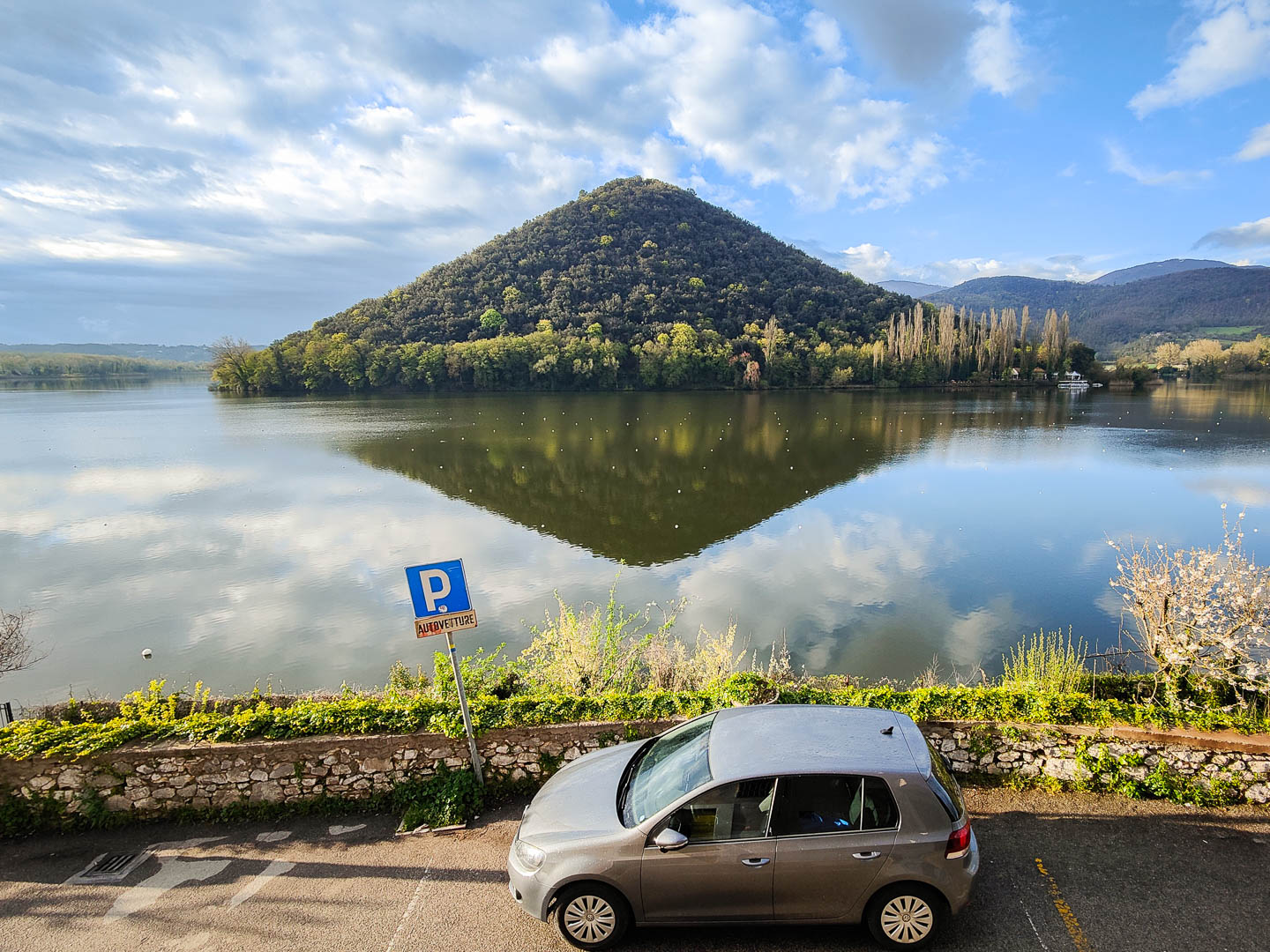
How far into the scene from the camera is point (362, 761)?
6.66 meters

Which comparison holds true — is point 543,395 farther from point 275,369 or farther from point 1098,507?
point 1098,507

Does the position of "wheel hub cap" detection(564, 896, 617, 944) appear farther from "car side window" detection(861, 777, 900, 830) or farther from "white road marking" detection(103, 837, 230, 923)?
"white road marking" detection(103, 837, 230, 923)

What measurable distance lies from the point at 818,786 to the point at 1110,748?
13.0 feet

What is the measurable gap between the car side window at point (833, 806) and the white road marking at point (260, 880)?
177 inches

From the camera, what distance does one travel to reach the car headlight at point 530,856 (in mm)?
4832

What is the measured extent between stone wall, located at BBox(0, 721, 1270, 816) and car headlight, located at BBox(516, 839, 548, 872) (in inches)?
69.9

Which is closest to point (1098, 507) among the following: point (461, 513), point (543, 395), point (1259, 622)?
point (1259, 622)

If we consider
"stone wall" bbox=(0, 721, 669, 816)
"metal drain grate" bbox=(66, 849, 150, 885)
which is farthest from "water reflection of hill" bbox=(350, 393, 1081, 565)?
"metal drain grate" bbox=(66, 849, 150, 885)

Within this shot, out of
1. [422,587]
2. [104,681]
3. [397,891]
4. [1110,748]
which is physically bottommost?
[104,681]

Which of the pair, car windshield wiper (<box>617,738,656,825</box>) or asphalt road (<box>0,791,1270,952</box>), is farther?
car windshield wiper (<box>617,738,656,825</box>)

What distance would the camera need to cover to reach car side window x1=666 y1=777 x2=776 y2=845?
4539mm

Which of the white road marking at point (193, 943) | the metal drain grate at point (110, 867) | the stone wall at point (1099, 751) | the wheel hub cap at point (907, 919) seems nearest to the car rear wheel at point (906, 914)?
the wheel hub cap at point (907, 919)

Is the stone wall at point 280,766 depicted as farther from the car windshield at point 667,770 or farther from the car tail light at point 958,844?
the car tail light at point 958,844

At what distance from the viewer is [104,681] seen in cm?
1319
